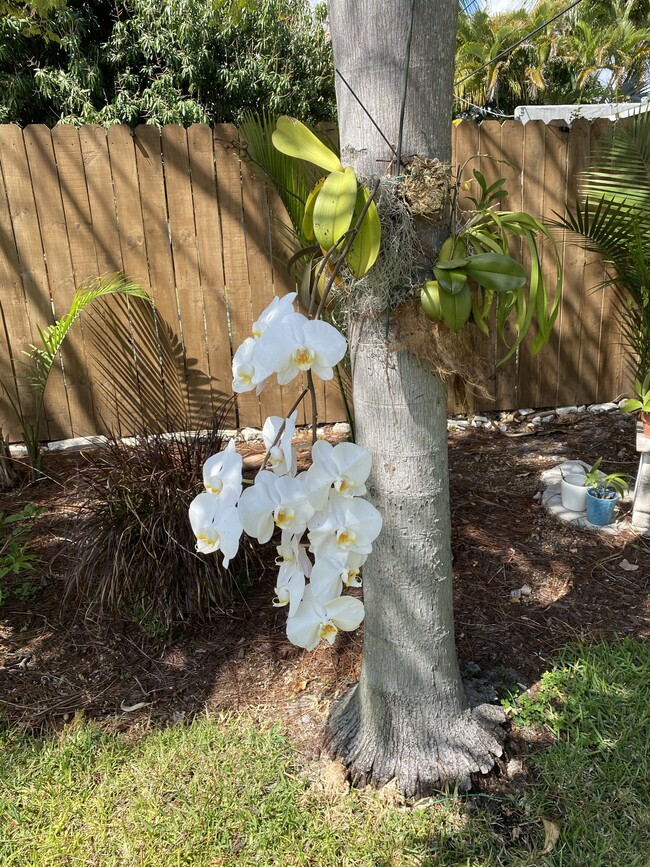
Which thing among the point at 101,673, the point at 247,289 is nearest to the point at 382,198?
the point at 101,673

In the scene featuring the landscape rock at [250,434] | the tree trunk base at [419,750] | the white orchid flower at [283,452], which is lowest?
the tree trunk base at [419,750]

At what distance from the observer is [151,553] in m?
2.56

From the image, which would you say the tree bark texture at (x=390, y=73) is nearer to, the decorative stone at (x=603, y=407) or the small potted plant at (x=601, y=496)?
the small potted plant at (x=601, y=496)

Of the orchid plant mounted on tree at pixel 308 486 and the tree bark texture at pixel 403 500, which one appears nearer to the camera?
the orchid plant mounted on tree at pixel 308 486

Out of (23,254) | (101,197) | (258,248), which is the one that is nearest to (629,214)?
(258,248)

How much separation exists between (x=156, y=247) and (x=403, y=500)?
289 cm

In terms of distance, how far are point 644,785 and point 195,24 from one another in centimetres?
1112

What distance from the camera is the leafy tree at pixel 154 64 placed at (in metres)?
9.94

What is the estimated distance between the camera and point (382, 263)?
59.8 inches

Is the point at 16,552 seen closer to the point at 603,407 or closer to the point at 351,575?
the point at 351,575

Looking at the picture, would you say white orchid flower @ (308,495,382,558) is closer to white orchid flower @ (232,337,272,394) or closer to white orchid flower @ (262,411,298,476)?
white orchid flower @ (262,411,298,476)

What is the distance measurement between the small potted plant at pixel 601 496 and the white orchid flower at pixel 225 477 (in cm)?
231

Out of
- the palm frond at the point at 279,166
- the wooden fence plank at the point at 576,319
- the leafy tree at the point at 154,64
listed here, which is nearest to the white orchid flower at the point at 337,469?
the palm frond at the point at 279,166

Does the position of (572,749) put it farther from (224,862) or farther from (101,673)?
(101,673)
